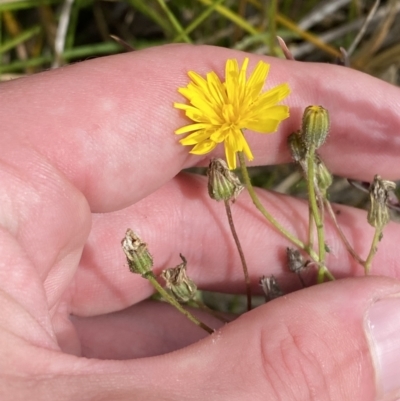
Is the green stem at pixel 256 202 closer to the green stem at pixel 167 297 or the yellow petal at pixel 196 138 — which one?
the yellow petal at pixel 196 138

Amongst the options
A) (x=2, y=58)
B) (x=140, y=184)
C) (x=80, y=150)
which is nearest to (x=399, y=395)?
(x=140, y=184)

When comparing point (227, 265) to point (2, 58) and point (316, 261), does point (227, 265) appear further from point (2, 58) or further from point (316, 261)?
point (2, 58)

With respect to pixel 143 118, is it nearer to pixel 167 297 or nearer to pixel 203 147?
pixel 203 147

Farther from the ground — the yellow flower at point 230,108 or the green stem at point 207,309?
the yellow flower at point 230,108

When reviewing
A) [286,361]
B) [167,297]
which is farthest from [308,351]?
[167,297]

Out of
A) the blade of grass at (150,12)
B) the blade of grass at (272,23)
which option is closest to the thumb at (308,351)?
the blade of grass at (272,23)

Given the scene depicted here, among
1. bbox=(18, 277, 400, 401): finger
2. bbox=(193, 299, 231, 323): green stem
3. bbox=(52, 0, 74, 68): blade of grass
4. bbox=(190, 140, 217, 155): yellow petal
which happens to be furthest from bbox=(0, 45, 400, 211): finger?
bbox=(52, 0, 74, 68): blade of grass
